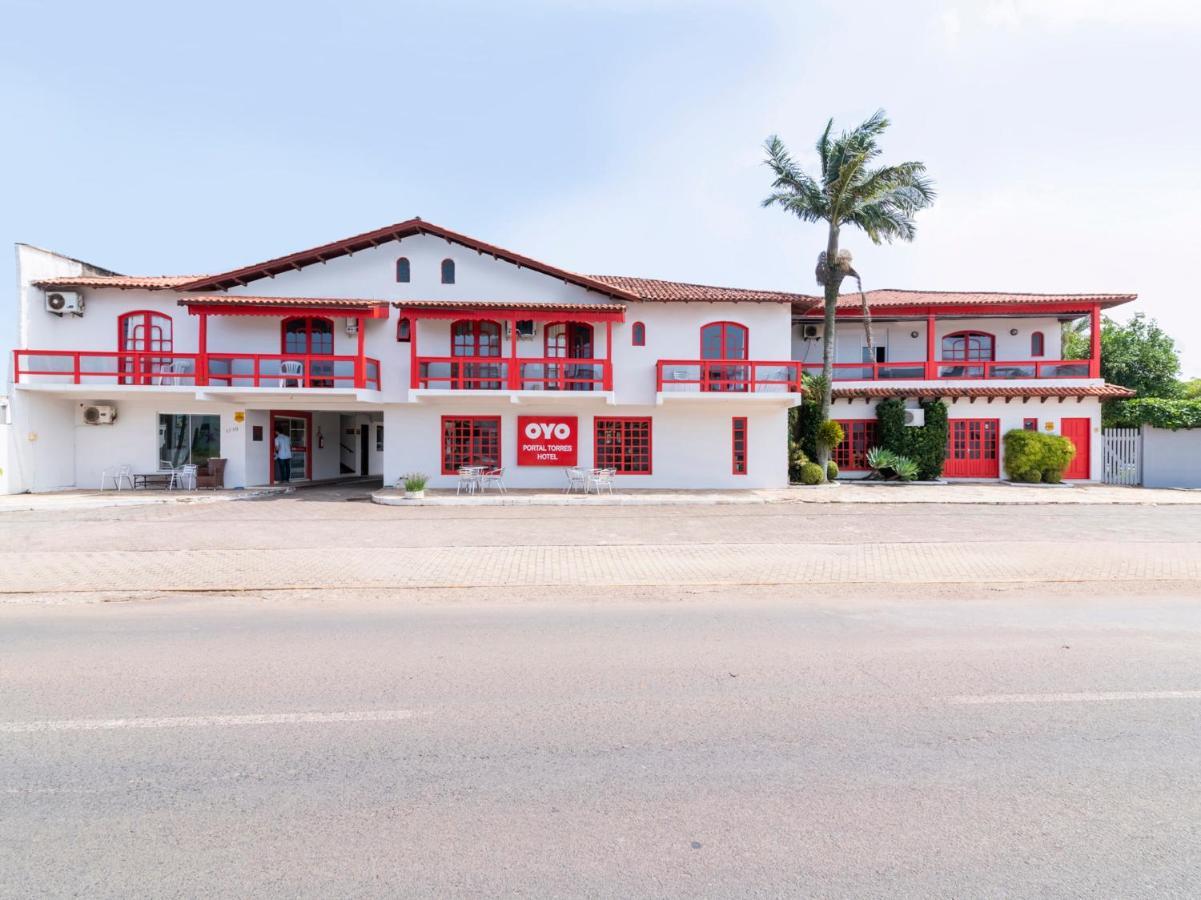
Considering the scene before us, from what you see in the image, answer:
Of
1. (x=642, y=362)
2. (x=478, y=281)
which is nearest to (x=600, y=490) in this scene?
(x=642, y=362)

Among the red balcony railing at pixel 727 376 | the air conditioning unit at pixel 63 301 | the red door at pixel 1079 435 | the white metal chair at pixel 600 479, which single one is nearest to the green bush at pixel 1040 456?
the red door at pixel 1079 435

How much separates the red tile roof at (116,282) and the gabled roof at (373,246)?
119 cm

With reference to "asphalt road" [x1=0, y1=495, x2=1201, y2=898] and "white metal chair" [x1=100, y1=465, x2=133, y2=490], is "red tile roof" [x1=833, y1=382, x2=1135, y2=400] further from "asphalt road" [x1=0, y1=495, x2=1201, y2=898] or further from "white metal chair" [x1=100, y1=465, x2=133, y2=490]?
"white metal chair" [x1=100, y1=465, x2=133, y2=490]

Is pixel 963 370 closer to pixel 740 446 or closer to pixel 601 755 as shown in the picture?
pixel 740 446

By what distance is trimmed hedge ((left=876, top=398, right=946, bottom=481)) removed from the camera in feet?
74.9

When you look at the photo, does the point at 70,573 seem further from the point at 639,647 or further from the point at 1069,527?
the point at 1069,527

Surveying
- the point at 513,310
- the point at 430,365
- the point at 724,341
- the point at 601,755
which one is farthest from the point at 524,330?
the point at 601,755

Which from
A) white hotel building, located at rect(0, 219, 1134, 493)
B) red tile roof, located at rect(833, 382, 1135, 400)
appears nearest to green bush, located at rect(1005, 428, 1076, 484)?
red tile roof, located at rect(833, 382, 1135, 400)

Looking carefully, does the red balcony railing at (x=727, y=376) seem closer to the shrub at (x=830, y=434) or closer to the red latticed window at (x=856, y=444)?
the shrub at (x=830, y=434)

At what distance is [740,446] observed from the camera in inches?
834

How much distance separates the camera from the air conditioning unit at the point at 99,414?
20.5 metres

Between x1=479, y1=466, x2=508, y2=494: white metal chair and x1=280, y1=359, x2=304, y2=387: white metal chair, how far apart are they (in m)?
6.23

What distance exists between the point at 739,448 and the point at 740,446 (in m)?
0.07

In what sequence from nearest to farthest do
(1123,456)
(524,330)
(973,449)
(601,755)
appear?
(601,755) → (524,330) → (1123,456) → (973,449)
